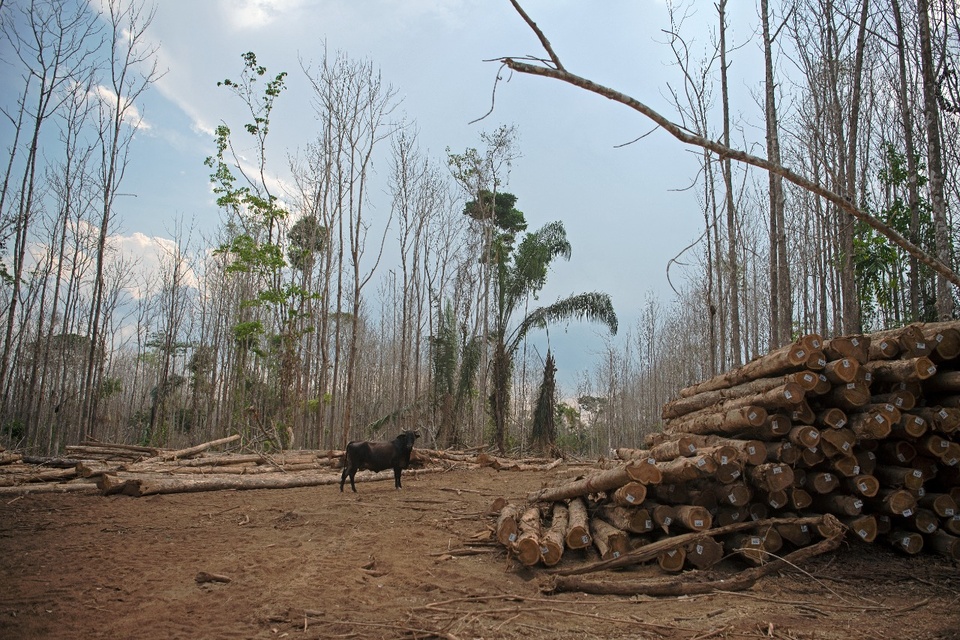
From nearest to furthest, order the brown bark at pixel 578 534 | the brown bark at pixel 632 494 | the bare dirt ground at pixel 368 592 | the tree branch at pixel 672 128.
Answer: the tree branch at pixel 672 128 < the bare dirt ground at pixel 368 592 < the brown bark at pixel 632 494 < the brown bark at pixel 578 534

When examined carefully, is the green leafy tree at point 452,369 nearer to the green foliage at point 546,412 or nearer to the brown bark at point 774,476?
the green foliage at point 546,412

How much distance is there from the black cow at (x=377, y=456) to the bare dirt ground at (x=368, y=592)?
114 inches

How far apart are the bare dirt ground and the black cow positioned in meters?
2.90

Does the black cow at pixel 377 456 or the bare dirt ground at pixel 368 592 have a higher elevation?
the black cow at pixel 377 456

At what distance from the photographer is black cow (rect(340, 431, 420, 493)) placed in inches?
390

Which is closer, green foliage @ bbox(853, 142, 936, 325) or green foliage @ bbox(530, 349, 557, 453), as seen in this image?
green foliage @ bbox(853, 142, 936, 325)

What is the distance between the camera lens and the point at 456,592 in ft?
14.9

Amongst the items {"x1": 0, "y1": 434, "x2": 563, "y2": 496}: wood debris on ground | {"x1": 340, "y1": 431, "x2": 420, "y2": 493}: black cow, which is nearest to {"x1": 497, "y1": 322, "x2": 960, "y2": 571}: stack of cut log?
{"x1": 340, "y1": 431, "x2": 420, "y2": 493}: black cow

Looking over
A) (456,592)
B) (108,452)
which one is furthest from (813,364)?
(108,452)

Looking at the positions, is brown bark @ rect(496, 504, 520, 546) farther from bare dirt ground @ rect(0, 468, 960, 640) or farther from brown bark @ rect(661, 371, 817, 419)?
brown bark @ rect(661, 371, 817, 419)

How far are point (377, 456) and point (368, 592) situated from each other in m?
5.62

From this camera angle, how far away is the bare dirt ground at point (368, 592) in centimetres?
366

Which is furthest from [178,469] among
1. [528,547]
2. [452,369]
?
[452,369]

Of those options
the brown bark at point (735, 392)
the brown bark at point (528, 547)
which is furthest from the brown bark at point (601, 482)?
the brown bark at point (735, 392)
